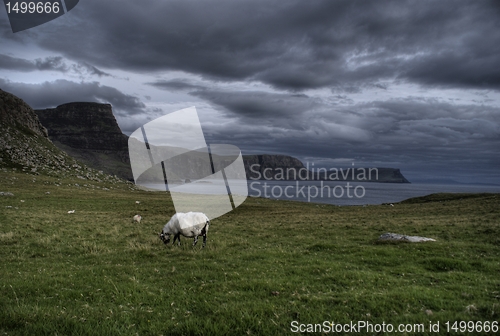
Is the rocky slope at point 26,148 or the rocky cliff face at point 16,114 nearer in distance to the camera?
the rocky slope at point 26,148

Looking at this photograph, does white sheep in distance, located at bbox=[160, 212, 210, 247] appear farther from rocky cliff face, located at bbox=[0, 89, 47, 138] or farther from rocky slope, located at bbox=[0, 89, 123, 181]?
rocky cliff face, located at bbox=[0, 89, 47, 138]

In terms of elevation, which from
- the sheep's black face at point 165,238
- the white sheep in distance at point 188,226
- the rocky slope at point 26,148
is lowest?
the sheep's black face at point 165,238

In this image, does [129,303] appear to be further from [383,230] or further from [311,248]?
[383,230]

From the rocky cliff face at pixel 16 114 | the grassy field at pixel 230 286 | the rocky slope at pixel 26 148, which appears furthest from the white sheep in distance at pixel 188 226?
the rocky cliff face at pixel 16 114

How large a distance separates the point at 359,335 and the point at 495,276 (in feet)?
28.5

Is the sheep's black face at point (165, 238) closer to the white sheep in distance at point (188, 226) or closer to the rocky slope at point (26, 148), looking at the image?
the white sheep in distance at point (188, 226)

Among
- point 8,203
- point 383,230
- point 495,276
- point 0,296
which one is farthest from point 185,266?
point 8,203

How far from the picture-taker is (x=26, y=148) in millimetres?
109000

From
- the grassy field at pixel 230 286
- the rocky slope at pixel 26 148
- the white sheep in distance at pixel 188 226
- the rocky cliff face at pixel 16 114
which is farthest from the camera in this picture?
the rocky cliff face at pixel 16 114

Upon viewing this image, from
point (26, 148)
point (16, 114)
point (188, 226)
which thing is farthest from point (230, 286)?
point (16, 114)

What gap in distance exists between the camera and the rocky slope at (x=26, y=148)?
96.8 meters

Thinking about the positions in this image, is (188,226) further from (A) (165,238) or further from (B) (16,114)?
(B) (16,114)

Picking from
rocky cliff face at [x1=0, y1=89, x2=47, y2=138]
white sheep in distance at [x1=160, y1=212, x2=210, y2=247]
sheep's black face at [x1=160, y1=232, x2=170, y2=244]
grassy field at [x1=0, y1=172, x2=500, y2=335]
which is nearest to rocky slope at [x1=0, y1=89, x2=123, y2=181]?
rocky cliff face at [x1=0, y1=89, x2=47, y2=138]

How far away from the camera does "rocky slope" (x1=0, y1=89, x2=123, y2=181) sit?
96.8m
